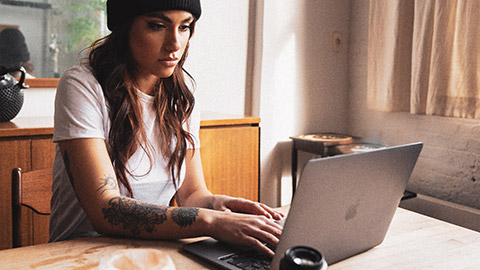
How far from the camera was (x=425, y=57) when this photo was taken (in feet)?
8.80

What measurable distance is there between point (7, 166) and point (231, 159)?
106 centimetres

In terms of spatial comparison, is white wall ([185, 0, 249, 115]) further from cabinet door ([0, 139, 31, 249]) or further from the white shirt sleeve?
the white shirt sleeve

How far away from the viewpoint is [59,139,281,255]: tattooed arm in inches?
39.6

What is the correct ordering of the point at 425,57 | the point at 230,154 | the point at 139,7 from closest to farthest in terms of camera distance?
1. the point at 139,7
2. the point at 230,154
3. the point at 425,57

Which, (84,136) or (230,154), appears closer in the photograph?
(84,136)

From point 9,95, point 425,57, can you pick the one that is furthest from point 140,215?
point 425,57

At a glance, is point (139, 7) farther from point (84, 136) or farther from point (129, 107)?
point (84, 136)

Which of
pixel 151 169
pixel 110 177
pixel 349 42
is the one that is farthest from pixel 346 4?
pixel 110 177

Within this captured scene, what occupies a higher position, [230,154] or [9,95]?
[9,95]

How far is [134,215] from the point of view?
3.55ft

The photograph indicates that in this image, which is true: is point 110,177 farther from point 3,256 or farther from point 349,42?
point 349,42

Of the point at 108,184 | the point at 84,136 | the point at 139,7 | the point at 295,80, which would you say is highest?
the point at 139,7

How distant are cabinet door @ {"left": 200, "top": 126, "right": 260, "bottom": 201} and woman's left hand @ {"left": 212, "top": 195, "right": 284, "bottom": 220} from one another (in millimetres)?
1062

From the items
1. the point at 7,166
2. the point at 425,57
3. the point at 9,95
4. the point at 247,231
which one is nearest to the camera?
the point at 247,231
